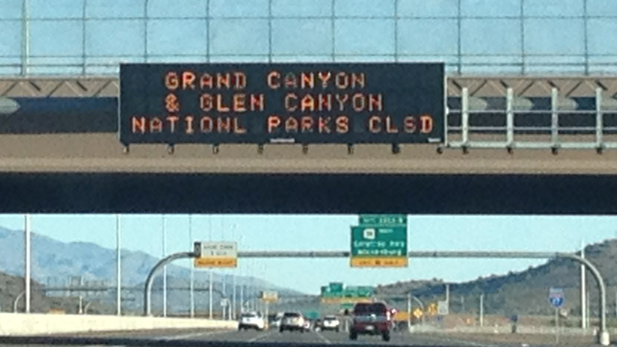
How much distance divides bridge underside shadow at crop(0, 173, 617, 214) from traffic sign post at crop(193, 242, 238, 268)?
4887 cm

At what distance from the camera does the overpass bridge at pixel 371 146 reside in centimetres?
4891

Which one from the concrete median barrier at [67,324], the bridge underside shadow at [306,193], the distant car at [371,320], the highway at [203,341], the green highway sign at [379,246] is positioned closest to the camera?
the bridge underside shadow at [306,193]

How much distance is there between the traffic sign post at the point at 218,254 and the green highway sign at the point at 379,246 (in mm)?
23648

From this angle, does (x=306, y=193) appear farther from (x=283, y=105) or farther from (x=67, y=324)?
(x=67, y=324)

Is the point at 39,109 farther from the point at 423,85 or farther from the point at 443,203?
the point at 443,203

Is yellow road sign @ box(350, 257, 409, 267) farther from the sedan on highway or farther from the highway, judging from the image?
the sedan on highway

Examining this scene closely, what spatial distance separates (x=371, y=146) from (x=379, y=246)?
41724mm

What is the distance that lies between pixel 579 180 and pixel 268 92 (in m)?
9.78

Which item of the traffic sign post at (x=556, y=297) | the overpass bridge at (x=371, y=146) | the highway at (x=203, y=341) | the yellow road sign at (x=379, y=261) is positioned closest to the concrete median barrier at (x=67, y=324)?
the highway at (x=203, y=341)

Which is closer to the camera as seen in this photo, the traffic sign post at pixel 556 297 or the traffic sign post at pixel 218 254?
the traffic sign post at pixel 556 297

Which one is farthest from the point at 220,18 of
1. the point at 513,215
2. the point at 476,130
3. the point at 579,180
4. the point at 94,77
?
the point at 513,215

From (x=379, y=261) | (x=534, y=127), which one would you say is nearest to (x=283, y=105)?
(x=534, y=127)

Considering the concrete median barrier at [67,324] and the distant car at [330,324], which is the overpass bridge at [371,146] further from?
the distant car at [330,324]

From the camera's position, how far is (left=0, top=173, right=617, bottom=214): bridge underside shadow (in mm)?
51031
